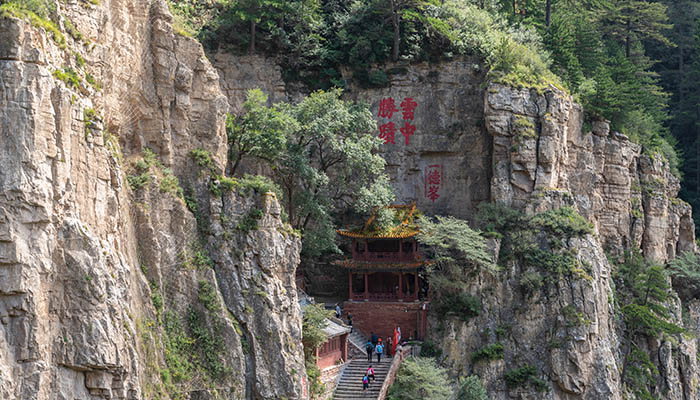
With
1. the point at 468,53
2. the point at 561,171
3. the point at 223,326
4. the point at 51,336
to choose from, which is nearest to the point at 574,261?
the point at 561,171

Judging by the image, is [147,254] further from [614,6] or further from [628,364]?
[614,6]

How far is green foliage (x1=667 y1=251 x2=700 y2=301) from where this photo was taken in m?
43.8

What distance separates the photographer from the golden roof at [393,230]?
3606cm

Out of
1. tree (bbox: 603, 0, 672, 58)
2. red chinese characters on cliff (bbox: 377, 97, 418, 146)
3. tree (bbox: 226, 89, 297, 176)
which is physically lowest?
tree (bbox: 226, 89, 297, 176)

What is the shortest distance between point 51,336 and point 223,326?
23.2ft

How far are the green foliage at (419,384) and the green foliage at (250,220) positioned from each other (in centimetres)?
850

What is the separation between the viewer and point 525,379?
34281 mm

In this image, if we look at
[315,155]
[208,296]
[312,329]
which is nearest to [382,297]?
[312,329]

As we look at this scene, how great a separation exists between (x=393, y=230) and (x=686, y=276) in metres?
17.9

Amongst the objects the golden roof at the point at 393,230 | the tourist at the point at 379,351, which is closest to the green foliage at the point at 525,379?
the tourist at the point at 379,351

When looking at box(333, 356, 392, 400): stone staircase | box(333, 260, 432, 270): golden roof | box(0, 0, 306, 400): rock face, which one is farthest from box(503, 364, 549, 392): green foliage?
box(0, 0, 306, 400): rock face

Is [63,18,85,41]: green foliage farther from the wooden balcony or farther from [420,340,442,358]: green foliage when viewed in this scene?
[420,340,442,358]: green foliage

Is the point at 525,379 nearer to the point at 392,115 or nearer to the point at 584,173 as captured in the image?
the point at 584,173

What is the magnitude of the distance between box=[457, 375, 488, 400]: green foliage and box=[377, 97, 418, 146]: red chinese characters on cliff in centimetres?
1306
